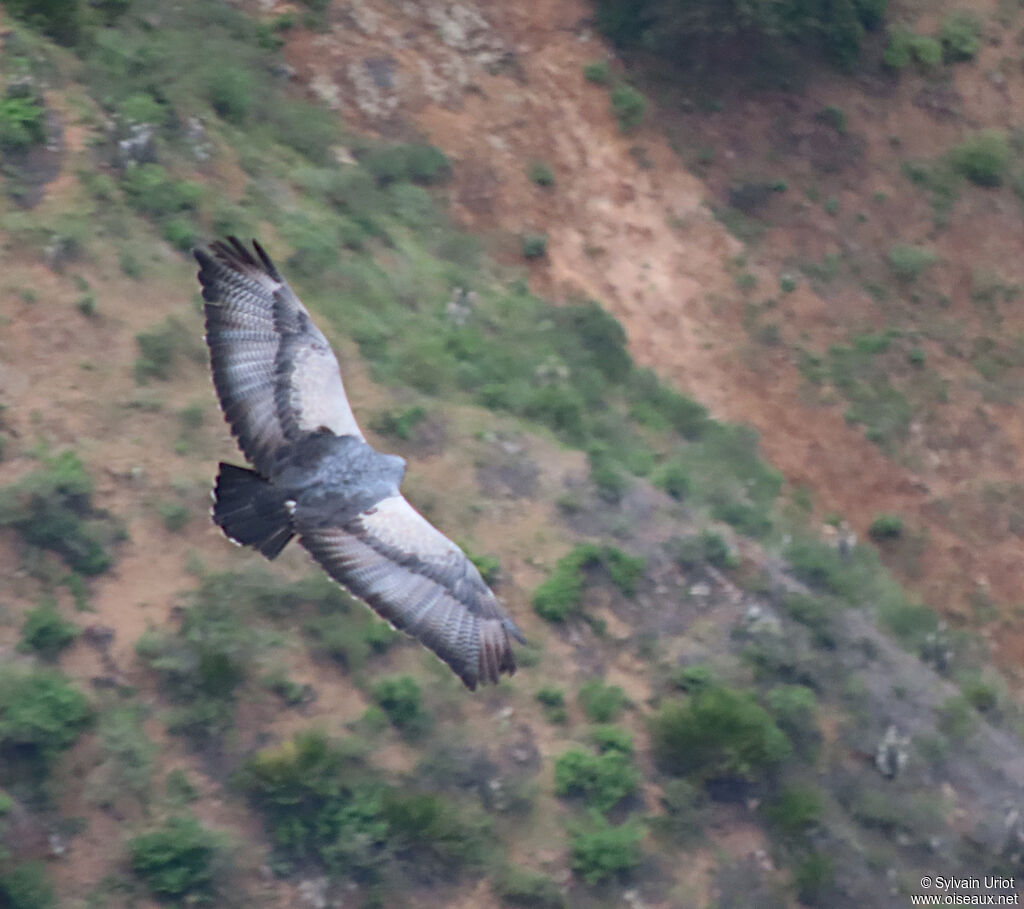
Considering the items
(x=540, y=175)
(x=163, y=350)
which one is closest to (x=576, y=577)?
(x=163, y=350)

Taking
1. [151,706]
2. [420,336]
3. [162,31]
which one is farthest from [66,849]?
[162,31]

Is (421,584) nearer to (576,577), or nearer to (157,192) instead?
(576,577)

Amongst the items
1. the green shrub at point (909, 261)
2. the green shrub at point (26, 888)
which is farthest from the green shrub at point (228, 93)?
the green shrub at point (26, 888)

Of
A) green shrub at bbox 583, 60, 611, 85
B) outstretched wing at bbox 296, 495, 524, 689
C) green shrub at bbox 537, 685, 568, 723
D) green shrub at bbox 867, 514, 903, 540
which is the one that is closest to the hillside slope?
green shrub at bbox 537, 685, 568, 723

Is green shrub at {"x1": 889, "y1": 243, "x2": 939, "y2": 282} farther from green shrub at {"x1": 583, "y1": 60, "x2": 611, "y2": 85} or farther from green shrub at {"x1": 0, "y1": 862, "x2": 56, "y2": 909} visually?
green shrub at {"x1": 0, "y1": 862, "x2": 56, "y2": 909}

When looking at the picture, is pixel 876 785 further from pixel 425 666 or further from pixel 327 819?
pixel 327 819

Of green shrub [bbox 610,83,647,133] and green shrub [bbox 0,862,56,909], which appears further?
green shrub [bbox 610,83,647,133]
